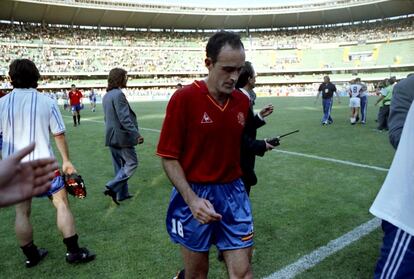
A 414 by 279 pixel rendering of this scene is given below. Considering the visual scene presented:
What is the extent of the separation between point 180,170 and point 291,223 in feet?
9.24

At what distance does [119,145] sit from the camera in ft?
19.1

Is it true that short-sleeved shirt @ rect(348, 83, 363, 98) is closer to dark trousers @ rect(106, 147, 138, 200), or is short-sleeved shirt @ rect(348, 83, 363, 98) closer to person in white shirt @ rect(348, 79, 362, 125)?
person in white shirt @ rect(348, 79, 362, 125)

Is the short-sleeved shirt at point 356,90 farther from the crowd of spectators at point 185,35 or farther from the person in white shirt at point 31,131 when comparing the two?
the crowd of spectators at point 185,35

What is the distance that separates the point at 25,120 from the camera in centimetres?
362

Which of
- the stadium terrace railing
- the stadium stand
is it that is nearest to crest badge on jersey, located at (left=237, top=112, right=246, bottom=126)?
the stadium stand

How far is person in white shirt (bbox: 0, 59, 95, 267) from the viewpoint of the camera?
359 cm

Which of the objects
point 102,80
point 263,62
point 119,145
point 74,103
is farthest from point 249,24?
point 119,145

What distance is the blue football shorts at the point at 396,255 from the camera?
1800 millimetres

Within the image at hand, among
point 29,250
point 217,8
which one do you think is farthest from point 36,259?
point 217,8

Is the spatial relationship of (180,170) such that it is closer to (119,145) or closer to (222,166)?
(222,166)

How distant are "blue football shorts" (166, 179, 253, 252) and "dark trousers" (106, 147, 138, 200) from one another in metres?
3.33

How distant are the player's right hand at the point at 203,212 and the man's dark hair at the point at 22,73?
2.36 meters

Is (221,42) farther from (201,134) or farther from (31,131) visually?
(31,131)

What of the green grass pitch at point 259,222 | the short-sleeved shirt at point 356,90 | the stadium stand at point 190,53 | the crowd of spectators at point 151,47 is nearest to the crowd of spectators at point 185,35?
the crowd of spectators at point 151,47
